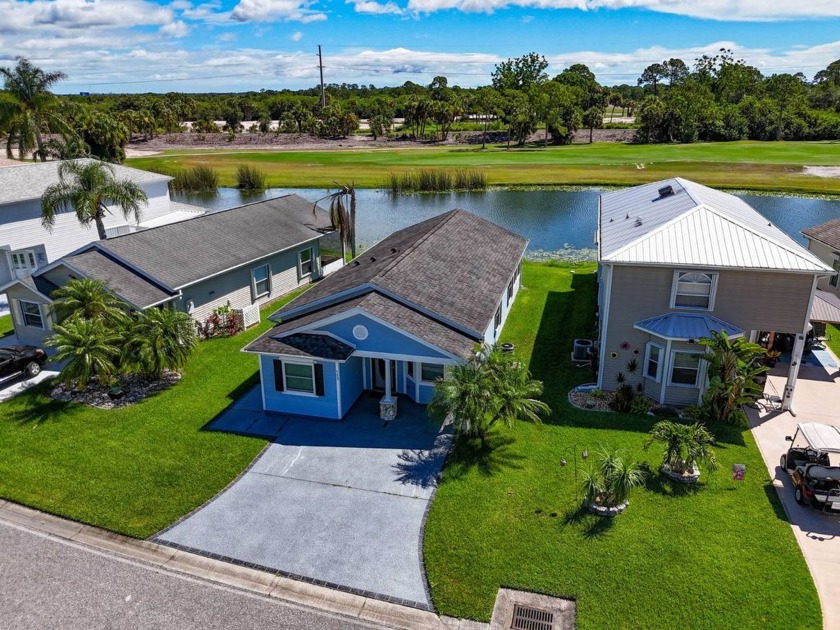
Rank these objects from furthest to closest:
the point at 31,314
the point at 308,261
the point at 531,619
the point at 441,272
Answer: the point at 308,261 < the point at 31,314 < the point at 441,272 < the point at 531,619

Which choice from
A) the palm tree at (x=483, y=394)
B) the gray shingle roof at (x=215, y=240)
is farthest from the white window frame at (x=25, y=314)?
the palm tree at (x=483, y=394)

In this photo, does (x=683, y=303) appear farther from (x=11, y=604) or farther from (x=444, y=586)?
(x=11, y=604)

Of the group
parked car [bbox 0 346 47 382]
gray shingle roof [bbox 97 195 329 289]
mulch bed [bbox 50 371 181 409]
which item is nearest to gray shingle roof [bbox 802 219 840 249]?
gray shingle roof [bbox 97 195 329 289]

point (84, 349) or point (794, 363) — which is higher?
point (84, 349)

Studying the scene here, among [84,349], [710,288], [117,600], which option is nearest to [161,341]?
[84,349]

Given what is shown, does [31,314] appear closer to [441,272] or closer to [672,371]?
[441,272]

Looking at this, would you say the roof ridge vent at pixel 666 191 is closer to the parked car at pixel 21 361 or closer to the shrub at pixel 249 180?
the parked car at pixel 21 361
